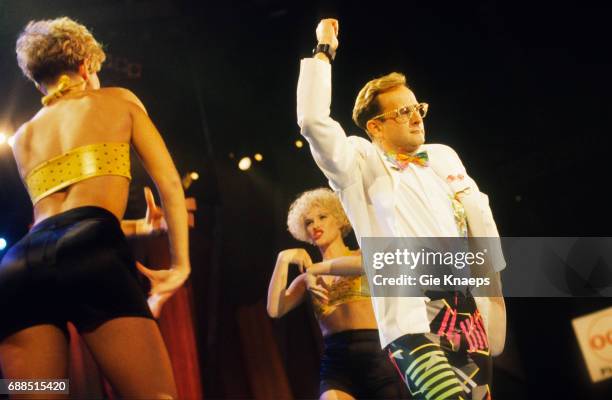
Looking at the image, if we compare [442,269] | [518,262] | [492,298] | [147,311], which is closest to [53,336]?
[147,311]

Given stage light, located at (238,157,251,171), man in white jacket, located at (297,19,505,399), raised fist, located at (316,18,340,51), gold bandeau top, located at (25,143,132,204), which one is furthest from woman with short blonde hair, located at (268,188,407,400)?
gold bandeau top, located at (25,143,132,204)

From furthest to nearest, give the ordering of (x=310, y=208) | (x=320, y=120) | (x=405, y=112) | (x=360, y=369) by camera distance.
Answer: (x=310, y=208), (x=360, y=369), (x=405, y=112), (x=320, y=120)

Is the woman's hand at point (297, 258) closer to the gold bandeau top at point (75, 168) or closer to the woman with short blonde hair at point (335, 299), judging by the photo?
the woman with short blonde hair at point (335, 299)

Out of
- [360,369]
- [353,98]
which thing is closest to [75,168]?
[360,369]

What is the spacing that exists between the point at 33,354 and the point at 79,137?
66cm

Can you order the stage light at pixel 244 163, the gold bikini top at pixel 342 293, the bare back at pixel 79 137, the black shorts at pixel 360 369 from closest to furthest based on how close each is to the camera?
the bare back at pixel 79 137 < the black shorts at pixel 360 369 < the gold bikini top at pixel 342 293 < the stage light at pixel 244 163

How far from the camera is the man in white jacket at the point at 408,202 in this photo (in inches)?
84.3

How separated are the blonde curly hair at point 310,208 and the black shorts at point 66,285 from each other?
4.44ft

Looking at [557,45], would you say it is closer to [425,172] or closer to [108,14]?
[425,172]

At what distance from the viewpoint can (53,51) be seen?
2.20 m

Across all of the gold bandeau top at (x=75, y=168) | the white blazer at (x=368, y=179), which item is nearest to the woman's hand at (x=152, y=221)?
the gold bandeau top at (x=75, y=168)

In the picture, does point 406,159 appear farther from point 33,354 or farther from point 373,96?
point 33,354

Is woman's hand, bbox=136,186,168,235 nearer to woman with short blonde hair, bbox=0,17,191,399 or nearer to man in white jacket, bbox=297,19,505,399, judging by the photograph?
woman with short blonde hair, bbox=0,17,191,399

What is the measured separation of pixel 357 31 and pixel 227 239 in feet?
4.30
